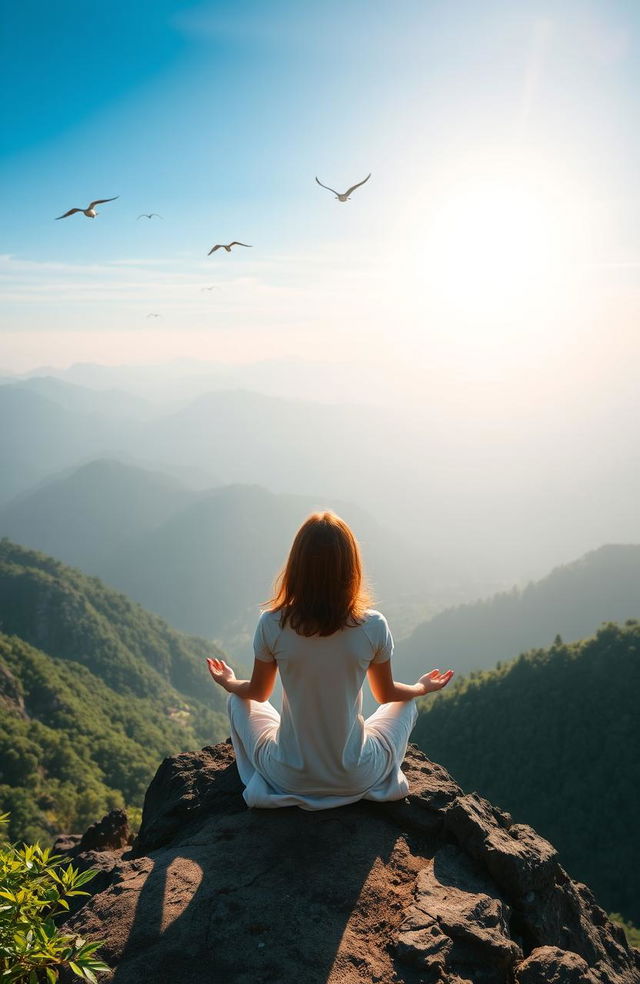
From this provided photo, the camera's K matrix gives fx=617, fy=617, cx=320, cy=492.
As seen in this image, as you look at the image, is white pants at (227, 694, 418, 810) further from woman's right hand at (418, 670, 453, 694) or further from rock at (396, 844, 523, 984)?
rock at (396, 844, 523, 984)

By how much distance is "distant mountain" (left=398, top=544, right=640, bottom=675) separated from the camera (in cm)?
13300

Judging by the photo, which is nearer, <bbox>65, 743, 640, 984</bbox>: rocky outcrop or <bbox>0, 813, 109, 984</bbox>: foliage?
<bbox>0, 813, 109, 984</bbox>: foliage

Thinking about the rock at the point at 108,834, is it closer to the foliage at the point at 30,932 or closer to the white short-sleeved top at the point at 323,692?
the white short-sleeved top at the point at 323,692

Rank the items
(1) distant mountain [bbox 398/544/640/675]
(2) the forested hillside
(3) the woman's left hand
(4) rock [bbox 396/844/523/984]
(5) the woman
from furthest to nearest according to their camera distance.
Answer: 1. (1) distant mountain [bbox 398/544/640/675]
2. (2) the forested hillside
3. (3) the woman's left hand
4. (5) the woman
5. (4) rock [bbox 396/844/523/984]

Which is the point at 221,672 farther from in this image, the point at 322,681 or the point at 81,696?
the point at 81,696

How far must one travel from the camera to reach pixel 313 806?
5117 millimetres

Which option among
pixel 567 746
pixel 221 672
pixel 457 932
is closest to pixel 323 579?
pixel 221 672

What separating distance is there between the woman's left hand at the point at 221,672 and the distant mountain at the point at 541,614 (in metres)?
137

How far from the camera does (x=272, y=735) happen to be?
17.7 ft

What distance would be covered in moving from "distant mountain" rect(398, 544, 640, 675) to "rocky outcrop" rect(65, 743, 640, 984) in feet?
446

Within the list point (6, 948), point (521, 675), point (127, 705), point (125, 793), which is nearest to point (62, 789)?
point (125, 793)

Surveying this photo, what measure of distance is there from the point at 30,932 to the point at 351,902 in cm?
228

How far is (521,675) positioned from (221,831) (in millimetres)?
47302

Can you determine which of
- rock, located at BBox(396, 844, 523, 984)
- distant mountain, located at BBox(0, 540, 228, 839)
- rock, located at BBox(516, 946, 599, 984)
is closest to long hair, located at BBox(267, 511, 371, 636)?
rock, located at BBox(396, 844, 523, 984)
